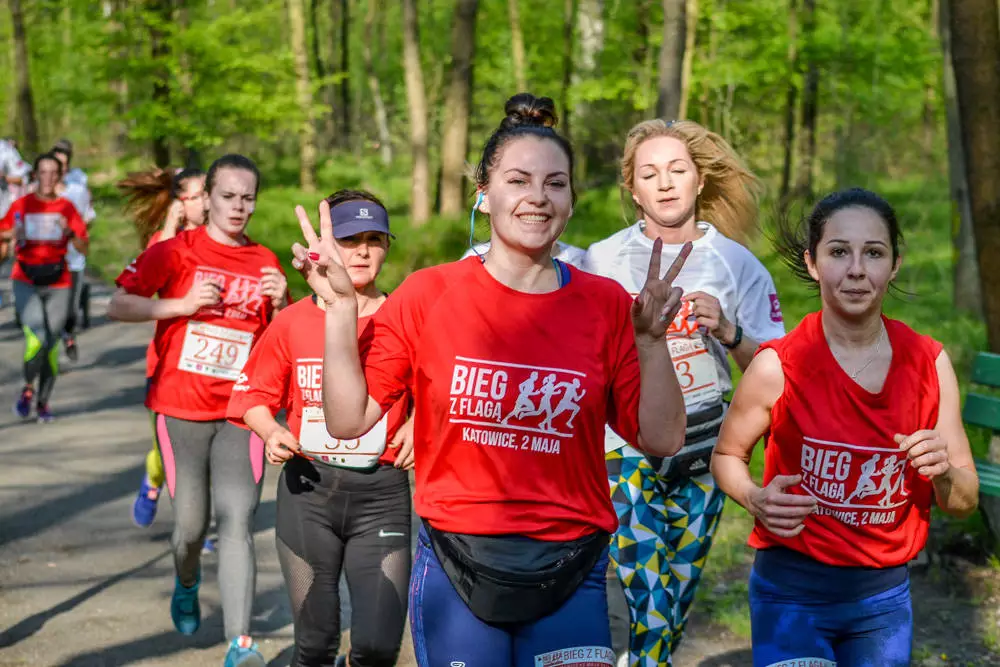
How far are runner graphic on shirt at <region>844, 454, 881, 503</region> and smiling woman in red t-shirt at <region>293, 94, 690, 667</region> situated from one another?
565mm

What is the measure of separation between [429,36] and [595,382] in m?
43.2

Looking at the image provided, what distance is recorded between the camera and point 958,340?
13656 mm

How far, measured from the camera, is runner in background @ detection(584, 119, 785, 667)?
4.91 metres

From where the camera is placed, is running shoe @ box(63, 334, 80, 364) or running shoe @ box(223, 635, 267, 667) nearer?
running shoe @ box(223, 635, 267, 667)

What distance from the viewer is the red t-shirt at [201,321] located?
236 inches

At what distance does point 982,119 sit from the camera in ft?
22.9

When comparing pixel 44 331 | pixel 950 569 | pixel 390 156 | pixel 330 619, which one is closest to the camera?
pixel 330 619

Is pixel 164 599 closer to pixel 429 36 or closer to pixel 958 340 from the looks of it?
pixel 958 340

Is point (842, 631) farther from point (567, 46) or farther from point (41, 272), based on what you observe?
point (567, 46)

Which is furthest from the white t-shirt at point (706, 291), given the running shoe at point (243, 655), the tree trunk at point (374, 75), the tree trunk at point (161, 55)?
the tree trunk at point (374, 75)

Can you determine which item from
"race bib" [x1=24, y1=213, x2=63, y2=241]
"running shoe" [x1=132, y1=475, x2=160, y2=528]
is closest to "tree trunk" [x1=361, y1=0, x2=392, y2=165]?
"race bib" [x1=24, y1=213, x2=63, y2=241]

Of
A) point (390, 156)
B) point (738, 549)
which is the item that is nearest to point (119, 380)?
point (738, 549)

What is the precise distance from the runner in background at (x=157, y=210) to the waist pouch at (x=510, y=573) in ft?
13.5

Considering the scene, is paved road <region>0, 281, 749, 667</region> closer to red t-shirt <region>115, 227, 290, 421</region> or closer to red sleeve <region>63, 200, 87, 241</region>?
red t-shirt <region>115, 227, 290, 421</region>
